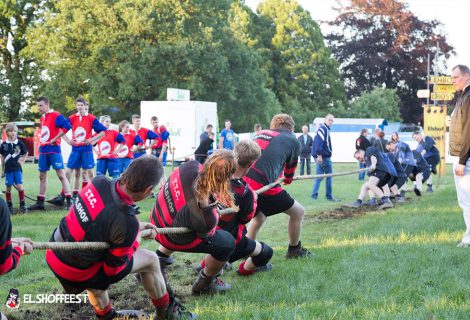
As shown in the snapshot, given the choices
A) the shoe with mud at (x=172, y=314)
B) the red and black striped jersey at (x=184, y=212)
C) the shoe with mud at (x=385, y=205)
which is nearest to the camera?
the shoe with mud at (x=172, y=314)

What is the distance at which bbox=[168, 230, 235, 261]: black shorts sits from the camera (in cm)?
555

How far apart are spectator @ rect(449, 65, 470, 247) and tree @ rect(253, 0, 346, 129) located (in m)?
48.6

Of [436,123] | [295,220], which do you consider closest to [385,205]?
[295,220]

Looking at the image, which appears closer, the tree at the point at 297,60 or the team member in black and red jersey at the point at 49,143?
the team member in black and red jersey at the point at 49,143

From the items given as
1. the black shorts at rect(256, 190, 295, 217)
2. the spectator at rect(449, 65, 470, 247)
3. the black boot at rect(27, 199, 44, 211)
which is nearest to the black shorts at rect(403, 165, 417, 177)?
the spectator at rect(449, 65, 470, 247)

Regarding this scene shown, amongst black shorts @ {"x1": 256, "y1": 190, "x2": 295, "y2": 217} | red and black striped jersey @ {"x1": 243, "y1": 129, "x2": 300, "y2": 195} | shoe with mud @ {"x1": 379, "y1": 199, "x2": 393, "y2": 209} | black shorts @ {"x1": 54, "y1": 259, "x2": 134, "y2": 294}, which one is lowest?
shoe with mud @ {"x1": 379, "y1": 199, "x2": 393, "y2": 209}

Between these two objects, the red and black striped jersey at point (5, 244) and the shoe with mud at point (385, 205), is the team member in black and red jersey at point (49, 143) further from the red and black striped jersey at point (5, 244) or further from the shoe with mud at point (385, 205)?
the red and black striped jersey at point (5, 244)

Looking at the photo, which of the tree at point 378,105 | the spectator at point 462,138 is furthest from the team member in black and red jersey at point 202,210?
the tree at point 378,105

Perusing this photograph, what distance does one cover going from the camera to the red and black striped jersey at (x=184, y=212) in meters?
5.30

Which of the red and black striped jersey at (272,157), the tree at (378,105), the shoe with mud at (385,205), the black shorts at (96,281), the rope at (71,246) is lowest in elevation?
the shoe with mud at (385,205)

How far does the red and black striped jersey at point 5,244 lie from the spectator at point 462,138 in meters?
Result: 5.62

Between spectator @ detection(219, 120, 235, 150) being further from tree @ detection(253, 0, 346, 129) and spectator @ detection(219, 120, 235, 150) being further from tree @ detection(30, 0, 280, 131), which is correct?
tree @ detection(253, 0, 346, 129)

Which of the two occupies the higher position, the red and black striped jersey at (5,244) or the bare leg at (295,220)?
the red and black striped jersey at (5,244)

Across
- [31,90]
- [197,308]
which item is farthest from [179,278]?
[31,90]
